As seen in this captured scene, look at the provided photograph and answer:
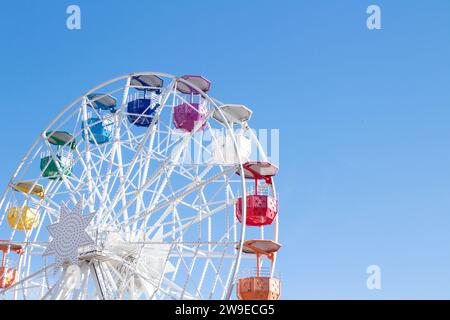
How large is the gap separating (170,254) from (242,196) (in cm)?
333

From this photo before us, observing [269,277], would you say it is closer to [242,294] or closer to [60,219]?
[242,294]

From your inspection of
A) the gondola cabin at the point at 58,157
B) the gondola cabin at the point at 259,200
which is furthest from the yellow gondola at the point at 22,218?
the gondola cabin at the point at 259,200

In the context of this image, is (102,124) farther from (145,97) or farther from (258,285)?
(258,285)

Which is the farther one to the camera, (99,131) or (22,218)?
(99,131)

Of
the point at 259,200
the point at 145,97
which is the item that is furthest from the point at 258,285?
the point at 145,97

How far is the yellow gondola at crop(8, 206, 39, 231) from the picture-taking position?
28.6 metres

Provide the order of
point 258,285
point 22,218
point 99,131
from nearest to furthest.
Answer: point 258,285 < point 22,218 < point 99,131

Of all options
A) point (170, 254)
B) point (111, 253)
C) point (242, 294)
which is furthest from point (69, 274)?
point (242, 294)

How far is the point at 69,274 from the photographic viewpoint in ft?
83.3

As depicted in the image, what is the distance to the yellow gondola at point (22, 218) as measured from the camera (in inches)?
1126

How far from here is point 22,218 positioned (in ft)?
94.3

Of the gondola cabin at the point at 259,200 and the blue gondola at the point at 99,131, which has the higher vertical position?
the blue gondola at the point at 99,131

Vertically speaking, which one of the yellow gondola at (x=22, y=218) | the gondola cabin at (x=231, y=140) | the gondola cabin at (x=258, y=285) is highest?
the gondola cabin at (x=231, y=140)

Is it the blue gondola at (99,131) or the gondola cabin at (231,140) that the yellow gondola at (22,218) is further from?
the gondola cabin at (231,140)
